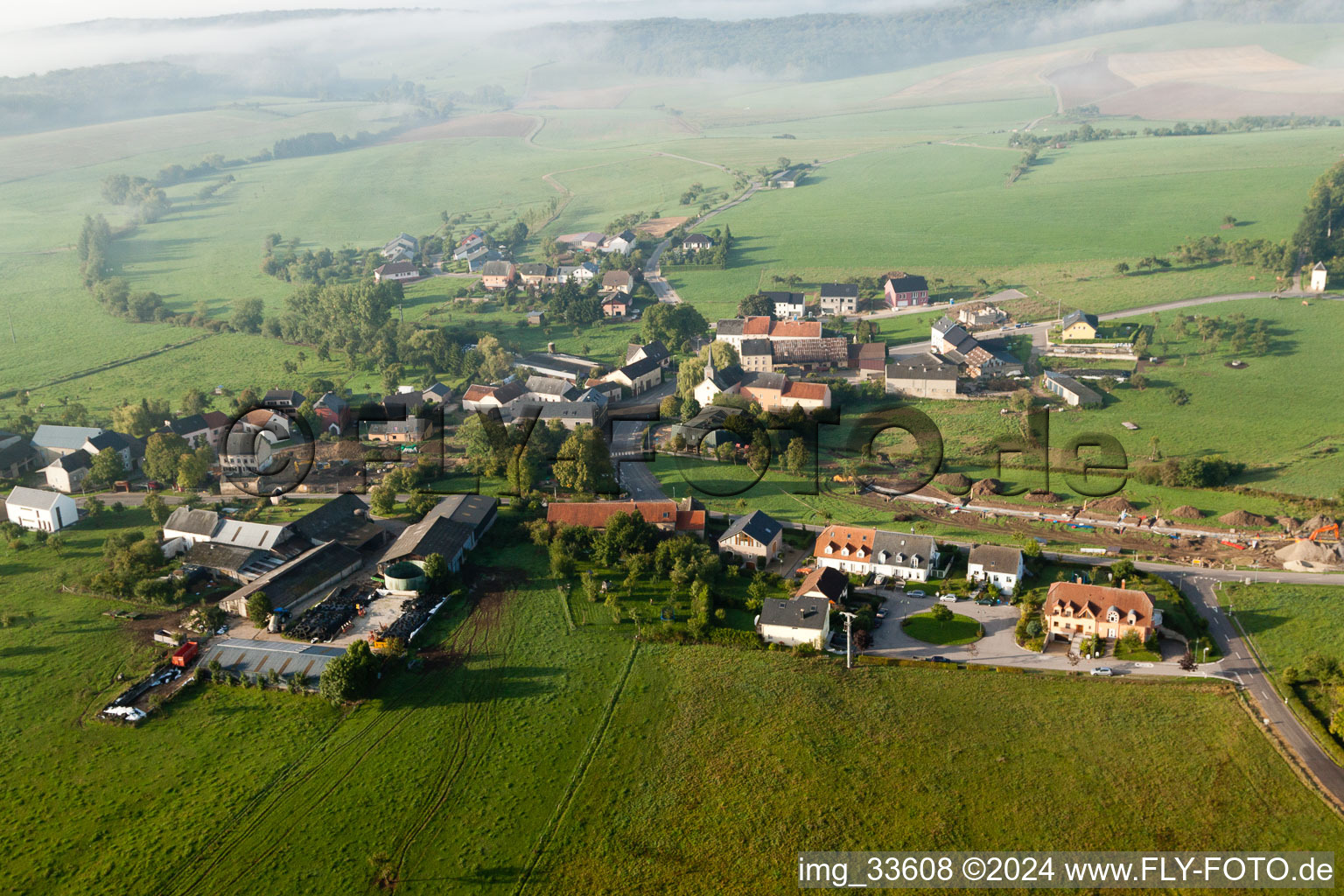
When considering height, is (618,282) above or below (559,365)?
above

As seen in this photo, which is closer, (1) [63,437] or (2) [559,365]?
(1) [63,437]

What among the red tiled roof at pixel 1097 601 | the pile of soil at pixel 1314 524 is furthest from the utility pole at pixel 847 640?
the pile of soil at pixel 1314 524

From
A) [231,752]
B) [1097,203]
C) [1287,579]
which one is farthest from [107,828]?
[1097,203]

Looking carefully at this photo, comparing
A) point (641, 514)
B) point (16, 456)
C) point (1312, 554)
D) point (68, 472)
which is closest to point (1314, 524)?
point (1312, 554)

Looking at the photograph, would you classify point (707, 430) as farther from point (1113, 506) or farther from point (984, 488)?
point (1113, 506)

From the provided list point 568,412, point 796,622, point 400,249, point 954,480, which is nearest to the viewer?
point 796,622

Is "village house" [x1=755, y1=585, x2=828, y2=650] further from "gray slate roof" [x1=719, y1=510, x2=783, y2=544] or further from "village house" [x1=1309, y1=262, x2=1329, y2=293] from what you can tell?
"village house" [x1=1309, y1=262, x2=1329, y2=293]

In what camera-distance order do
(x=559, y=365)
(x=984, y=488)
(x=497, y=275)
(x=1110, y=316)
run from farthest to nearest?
(x=497, y=275) → (x=1110, y=316) → (x=559, y=365) → (x=984, y=488)

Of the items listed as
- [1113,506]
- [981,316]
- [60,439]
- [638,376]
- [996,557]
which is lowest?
[1113,506]
